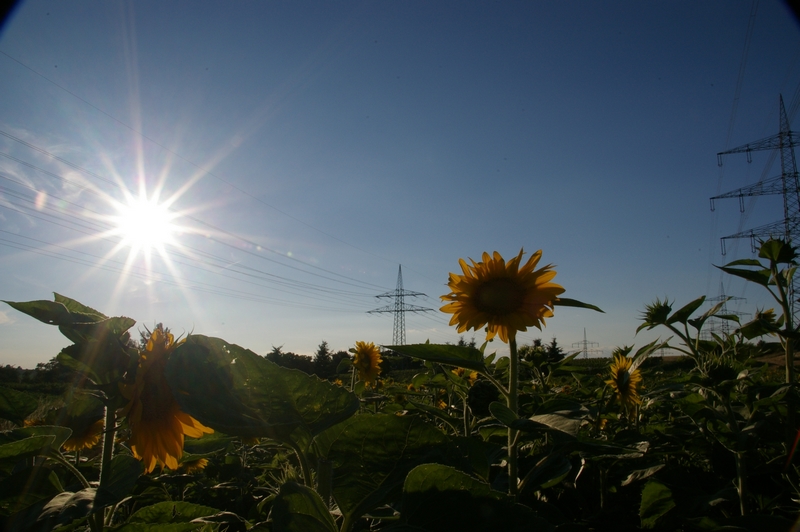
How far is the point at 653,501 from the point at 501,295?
82 cm

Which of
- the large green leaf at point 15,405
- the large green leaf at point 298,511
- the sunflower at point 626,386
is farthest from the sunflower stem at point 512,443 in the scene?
the large green leaf at point 15,405

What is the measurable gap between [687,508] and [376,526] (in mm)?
1038

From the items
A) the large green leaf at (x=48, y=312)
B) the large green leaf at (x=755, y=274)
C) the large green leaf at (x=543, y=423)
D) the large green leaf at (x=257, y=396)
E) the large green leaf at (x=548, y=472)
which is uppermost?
the large green leaf at (x=755, y=274)

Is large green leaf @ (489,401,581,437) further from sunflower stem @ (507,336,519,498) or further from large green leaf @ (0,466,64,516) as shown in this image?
large green leaf @ (0,466,64,516)

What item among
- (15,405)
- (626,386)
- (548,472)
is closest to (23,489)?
(15,405)

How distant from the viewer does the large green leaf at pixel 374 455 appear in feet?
2.16

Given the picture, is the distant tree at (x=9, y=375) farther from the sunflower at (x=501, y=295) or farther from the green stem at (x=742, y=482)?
the green stem at (x=742, y=482)

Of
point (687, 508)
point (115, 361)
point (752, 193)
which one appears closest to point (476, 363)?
point (115, 361)

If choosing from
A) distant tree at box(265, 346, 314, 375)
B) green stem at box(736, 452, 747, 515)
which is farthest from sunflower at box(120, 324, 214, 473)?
distant tree at box(265, 346, 314, 375)

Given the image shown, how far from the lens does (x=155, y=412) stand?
2.77ft

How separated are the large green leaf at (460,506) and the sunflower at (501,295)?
1130 mm

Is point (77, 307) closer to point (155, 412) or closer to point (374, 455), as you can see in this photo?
point (155, 412)

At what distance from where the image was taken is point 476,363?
41.0 inches

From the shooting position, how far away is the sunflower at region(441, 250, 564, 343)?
5.60 feet
